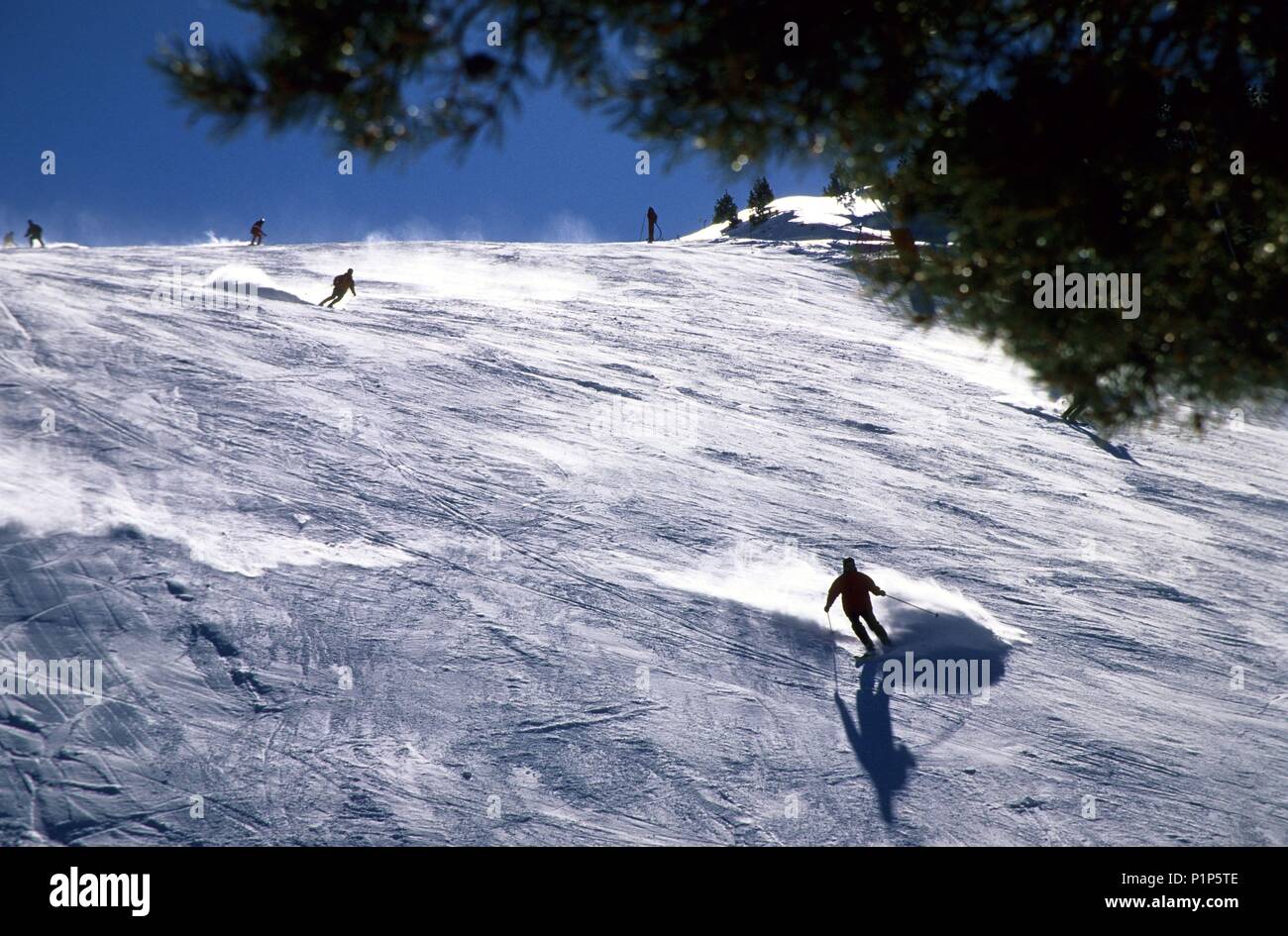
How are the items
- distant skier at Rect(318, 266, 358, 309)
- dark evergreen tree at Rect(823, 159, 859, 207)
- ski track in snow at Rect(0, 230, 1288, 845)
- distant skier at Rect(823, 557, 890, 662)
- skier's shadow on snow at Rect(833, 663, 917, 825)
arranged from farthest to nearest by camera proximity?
distant skier at Rect(318, 266, 358, 309) → distant skier at Rect(823, 557, 890, 662) → skier's shadow on snow at Rect(833, 663, 917, 825) → ski track in snow at Rect(0, 230, 1288, 845) → dark evergreen tree at Rect(823, 159, 859, 207)

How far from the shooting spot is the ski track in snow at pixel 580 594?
262 inches

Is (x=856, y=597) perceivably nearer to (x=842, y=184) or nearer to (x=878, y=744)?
(x=878, y=744)

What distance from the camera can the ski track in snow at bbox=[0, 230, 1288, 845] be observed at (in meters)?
6.64

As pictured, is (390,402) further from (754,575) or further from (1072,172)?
(1072,172)

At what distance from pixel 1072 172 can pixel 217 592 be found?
8546mm

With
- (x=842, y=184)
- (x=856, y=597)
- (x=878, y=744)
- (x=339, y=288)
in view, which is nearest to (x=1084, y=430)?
(x=856, y=597)

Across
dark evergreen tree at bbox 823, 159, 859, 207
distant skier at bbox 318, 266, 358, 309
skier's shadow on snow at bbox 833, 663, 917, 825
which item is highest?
distant skier at bbox 318, 266, 358, 309

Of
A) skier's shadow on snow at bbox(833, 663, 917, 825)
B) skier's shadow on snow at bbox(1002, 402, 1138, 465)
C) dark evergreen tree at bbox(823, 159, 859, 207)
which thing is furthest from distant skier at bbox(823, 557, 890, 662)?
skier's shadow on snow at bbox(1002, 402, 1138, 465)

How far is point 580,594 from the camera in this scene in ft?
31.9

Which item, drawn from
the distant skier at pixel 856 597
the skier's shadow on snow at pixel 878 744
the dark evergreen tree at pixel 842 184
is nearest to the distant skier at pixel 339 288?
the distant skier at pixel 856 597

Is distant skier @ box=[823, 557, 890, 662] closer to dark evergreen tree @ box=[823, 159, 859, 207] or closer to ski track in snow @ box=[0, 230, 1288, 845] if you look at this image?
ski track in snow @ box=[0, 230, 1288, 845]
